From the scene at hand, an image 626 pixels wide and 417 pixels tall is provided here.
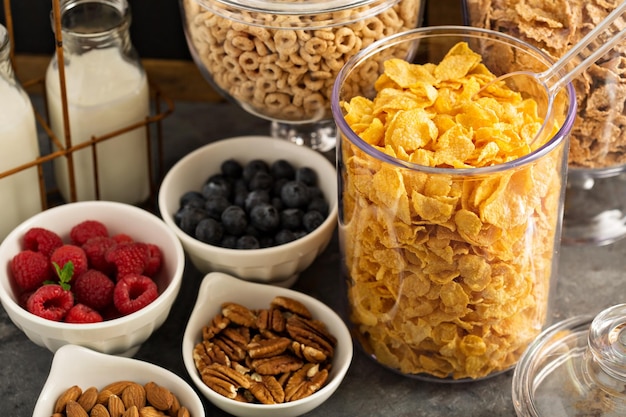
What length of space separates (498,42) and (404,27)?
13cm

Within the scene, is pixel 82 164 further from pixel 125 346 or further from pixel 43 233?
pixel 125 346

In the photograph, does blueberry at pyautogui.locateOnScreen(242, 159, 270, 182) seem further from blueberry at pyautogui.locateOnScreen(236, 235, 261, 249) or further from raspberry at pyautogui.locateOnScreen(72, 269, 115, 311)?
raspberry at pyautogui.locateOnScreen(72, 269, 115, 311)

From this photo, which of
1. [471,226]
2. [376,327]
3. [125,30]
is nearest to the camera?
[471,226]

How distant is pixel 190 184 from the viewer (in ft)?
3.68

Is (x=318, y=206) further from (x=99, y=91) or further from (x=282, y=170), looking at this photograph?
(x=99, y=91)

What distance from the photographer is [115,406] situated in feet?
2.91

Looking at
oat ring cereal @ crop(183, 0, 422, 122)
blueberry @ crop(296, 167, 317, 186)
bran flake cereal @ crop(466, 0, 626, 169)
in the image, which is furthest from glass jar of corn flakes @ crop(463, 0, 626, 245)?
blueberry @ crop(296, 167, 317, 186)

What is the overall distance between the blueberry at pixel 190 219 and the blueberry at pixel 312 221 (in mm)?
106

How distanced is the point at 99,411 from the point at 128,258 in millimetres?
167

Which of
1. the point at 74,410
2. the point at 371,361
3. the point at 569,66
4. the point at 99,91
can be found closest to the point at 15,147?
the point at 99,91

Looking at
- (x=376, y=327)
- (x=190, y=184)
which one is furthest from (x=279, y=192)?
(x=376, y=327)

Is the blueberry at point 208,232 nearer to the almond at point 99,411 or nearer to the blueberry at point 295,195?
the blueberry at point 295,195

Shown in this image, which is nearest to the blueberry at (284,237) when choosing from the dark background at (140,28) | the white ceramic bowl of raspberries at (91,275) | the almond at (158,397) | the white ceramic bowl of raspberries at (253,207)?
the white ceramic bowl of raspberries at (253,207)

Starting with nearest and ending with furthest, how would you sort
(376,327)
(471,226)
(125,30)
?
1. (471,226)
2. (376,327)
3. (125,30)
